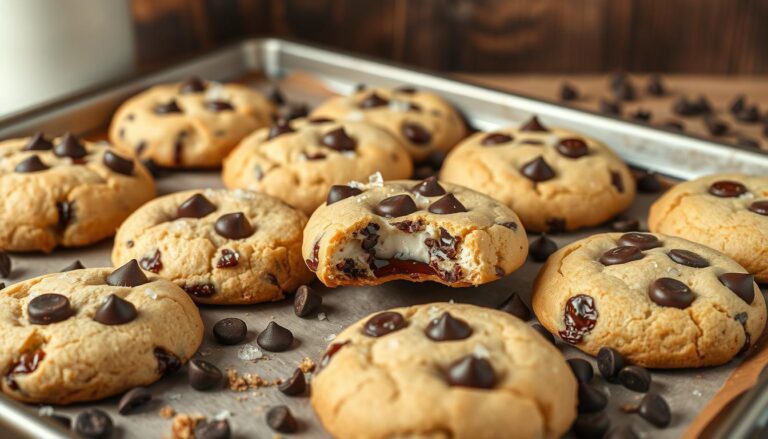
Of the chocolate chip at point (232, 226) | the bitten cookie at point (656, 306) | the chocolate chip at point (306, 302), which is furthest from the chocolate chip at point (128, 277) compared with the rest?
the bitten cookie at point (656, 306)

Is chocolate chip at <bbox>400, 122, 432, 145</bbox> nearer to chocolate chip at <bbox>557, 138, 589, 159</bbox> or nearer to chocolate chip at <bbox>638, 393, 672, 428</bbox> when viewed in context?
chocolate chip at <bbox>557, 138, 589, 159</bbox>

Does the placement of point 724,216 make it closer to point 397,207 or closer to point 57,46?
point 397,207

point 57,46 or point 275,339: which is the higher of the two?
point 57,46

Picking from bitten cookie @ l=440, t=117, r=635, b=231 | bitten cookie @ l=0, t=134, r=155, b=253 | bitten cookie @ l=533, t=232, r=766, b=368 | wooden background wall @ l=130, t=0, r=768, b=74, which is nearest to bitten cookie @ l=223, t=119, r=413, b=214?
bitten cookie @ l=440, t=117, r=635, b=231

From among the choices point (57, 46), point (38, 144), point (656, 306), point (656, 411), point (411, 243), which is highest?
point (57, 46)

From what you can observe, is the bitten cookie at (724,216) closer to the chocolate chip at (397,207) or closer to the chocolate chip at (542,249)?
the chocolate chip at (542,249)

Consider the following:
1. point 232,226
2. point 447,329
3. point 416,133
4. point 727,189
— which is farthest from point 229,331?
point 727,189
